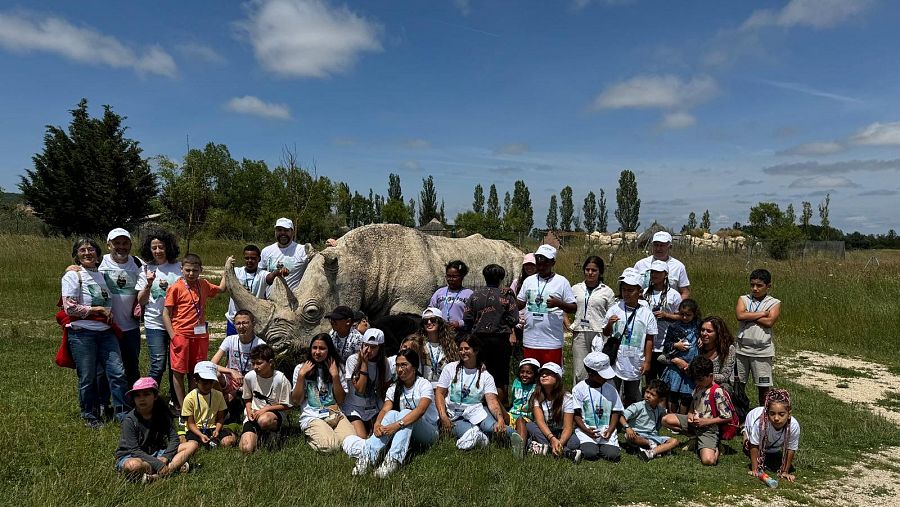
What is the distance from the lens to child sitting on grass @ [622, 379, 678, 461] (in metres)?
5.17

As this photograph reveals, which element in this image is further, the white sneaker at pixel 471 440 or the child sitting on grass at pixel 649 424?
the child sitting on grass at pixel 649 424

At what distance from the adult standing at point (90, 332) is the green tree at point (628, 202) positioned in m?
53.4

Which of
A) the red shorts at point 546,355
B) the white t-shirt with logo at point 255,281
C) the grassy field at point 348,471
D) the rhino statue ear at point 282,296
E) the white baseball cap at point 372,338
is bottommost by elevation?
the grassy field at point 348,471

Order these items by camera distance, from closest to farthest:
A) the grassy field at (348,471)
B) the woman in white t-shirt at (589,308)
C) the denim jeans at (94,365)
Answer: the grassy field at (348,471) < the denim jeans at (94,365) < the woman in white t-shirt at (589,308)

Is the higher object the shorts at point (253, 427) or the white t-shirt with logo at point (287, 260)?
the white t-shirt with logo at point (287, 260)

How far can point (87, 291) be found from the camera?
5285mm

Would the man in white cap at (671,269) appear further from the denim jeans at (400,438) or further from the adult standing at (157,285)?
the adult standing at (157,285)

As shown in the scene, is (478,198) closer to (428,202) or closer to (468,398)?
(428,202)

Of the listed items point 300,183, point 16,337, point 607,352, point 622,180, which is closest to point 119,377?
point 607,352

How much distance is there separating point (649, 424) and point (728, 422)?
0.76 metres

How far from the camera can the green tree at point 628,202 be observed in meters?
55.1

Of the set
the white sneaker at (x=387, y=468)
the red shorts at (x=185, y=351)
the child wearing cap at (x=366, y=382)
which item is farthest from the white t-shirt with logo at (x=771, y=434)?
the red shorts at (x=185, y=351)

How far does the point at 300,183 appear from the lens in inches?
1045

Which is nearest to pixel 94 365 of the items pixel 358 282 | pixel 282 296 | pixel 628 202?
pixel 282 296
